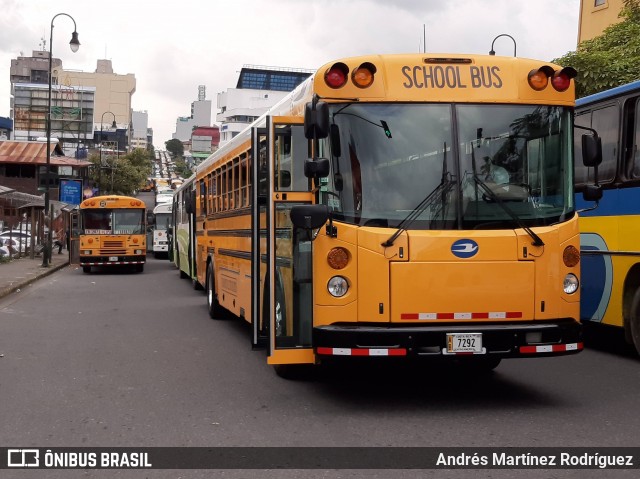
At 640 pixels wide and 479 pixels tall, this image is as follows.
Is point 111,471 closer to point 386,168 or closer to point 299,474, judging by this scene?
point 299,474

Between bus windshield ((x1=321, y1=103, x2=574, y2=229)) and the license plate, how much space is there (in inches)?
36.1

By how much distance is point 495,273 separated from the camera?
7055 millimetres

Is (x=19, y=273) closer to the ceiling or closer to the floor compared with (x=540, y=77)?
closer to the floor

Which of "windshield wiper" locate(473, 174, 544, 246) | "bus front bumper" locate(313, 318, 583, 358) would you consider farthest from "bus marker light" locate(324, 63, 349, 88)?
"bus front bumper" locate(313, 318, 583, 358)

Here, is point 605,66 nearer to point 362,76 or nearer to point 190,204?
point 190,204

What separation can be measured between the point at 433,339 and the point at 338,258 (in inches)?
40.8

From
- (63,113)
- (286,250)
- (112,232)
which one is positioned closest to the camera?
(286,250)

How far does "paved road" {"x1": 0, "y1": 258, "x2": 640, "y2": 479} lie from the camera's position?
623cm

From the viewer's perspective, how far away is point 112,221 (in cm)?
3070

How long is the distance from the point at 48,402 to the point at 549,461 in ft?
14.7

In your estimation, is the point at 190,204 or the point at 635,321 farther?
the point at 190,204

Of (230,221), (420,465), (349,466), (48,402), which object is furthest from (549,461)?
(230,221)

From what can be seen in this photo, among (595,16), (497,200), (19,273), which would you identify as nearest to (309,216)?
(497,200)

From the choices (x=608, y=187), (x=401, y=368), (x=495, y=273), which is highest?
(x=608, y=187)
